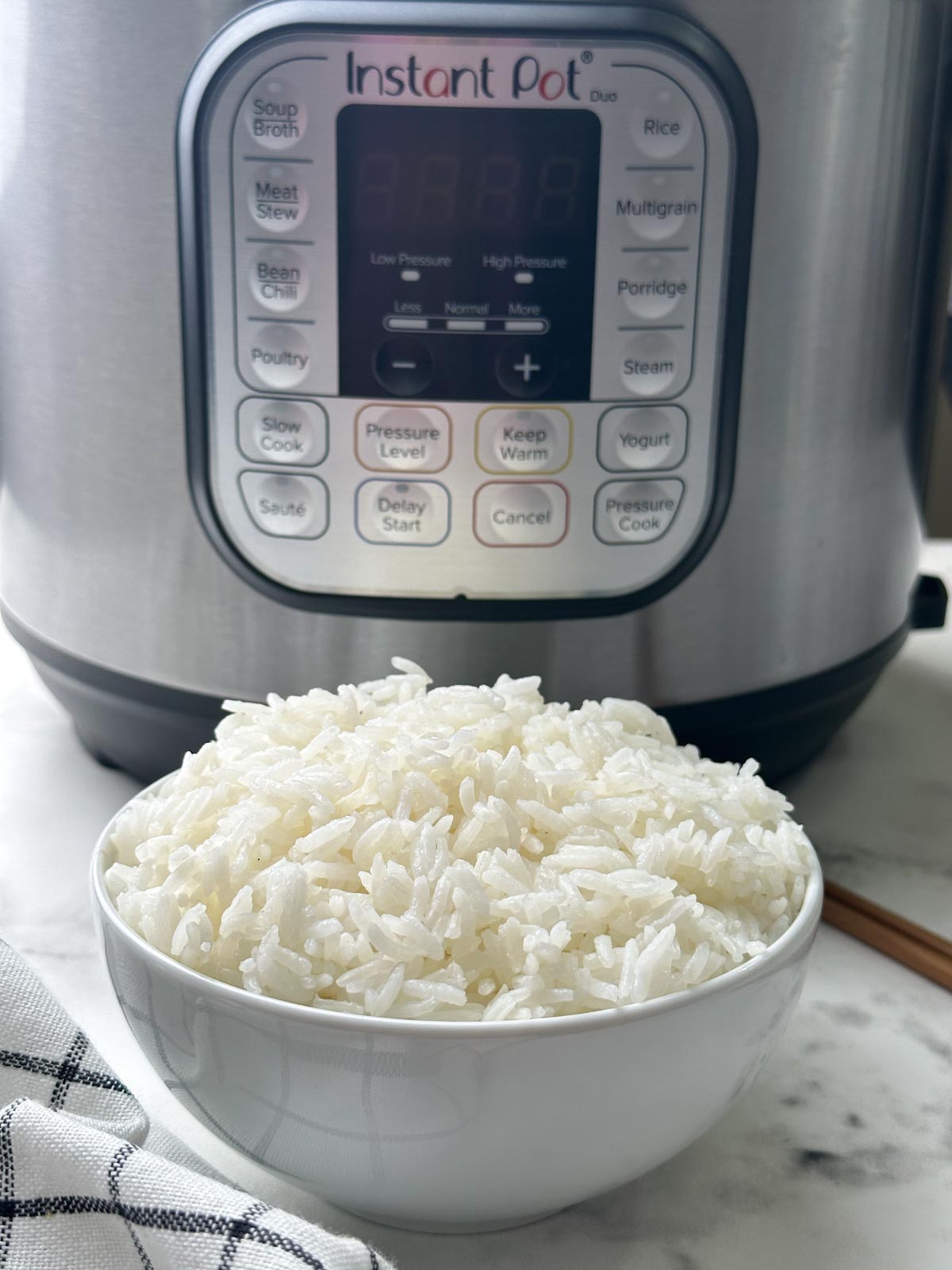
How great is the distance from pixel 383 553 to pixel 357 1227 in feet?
0.85

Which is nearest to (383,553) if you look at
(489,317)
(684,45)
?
(489,317)

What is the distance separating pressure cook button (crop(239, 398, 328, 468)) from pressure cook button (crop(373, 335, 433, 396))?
29mm

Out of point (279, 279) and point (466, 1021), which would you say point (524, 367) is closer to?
point (279, 279)

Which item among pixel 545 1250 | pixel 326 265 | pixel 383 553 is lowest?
pixel 545 1250

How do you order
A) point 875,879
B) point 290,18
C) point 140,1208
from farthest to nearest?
point 875,879, point 290,18, point 140,1208

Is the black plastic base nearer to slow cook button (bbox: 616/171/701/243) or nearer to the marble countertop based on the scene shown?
the marble countertop

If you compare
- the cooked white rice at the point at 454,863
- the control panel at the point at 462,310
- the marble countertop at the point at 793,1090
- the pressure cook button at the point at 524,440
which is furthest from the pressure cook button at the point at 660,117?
the marble countertop at the point at 793,1090

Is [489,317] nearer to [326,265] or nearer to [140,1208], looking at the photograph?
[326,265]

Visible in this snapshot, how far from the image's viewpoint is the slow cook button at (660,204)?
517 mm

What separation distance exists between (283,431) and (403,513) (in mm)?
58

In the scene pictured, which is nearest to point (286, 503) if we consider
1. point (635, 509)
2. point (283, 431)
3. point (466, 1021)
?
point (283, 431)

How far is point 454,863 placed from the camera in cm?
37

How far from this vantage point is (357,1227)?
0.40 metres

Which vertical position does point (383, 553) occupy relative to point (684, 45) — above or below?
below
